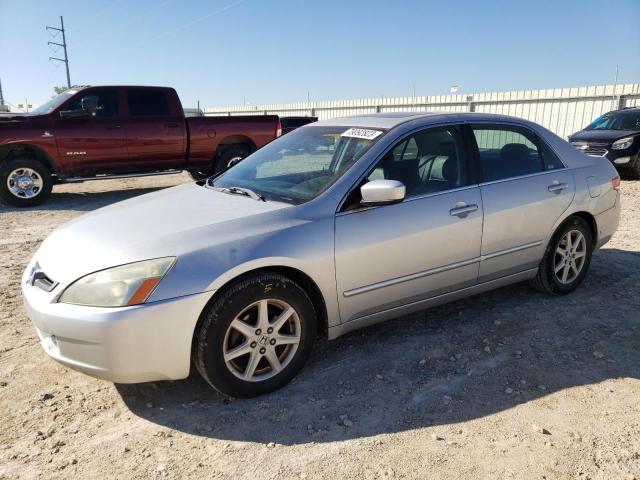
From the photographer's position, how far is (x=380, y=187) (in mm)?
3045

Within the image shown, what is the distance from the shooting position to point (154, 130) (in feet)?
31.8

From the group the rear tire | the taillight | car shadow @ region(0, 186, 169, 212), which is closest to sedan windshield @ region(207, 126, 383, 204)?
the rear tire

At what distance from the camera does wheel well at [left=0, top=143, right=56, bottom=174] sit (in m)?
8.76

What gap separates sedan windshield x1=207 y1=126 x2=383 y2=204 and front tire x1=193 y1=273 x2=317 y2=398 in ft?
2.11

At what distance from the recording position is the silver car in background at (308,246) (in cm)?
262

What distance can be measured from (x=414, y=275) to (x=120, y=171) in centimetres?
770

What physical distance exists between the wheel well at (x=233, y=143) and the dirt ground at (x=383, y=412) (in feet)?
23.0

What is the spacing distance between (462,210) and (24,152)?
833 cm

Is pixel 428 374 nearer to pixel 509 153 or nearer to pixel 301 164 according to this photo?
pixel 301 164

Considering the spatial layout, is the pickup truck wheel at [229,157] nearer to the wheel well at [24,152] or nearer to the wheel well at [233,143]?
the wheel well at [233,143]

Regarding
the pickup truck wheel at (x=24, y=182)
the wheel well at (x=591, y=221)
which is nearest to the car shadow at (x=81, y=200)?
the pickup truck wheel at (x=24, y=182)

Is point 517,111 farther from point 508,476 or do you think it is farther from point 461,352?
point 508,476

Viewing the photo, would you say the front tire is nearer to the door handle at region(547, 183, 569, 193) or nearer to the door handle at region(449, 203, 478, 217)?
the door handle at region(449, 203, 478, 217)

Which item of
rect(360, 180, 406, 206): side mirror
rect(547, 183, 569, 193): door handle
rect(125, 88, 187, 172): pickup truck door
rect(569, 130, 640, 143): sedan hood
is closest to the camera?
rect(360, 180, 406, 206): side mirror
